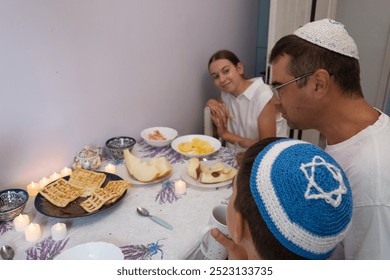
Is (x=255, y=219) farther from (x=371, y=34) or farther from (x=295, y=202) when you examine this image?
(x=371, y=34)

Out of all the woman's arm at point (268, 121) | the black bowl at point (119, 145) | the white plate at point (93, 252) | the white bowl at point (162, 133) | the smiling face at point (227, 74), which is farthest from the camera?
the smiling face at point (227, 74)

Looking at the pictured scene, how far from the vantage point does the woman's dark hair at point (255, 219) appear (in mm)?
610

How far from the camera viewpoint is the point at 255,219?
62cm

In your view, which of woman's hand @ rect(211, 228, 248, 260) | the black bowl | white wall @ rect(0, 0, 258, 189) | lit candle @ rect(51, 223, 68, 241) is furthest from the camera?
the black bowl

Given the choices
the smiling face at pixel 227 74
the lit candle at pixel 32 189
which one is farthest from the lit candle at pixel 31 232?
the smiling face at pixel 227 74

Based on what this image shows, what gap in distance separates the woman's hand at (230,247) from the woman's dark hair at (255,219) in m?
0.10

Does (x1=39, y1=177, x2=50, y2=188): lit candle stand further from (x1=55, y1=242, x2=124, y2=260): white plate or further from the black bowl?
(x1=55, y1=242, x2=124, y2=260): white plate

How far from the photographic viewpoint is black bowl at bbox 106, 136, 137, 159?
59.4 inches

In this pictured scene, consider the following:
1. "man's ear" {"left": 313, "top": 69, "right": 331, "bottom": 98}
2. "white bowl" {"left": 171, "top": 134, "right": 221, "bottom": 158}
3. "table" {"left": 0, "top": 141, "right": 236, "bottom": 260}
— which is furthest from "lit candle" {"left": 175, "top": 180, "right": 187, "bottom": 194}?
"man's ear" {"left": 313, "top": 69, "right": 331, "bottom": 98}

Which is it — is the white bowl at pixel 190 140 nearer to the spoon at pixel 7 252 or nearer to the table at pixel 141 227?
the table at pixel 141 227

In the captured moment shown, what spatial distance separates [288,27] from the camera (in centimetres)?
231

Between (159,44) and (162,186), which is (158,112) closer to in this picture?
(159,44)

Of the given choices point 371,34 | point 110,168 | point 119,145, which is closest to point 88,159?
point 110,168

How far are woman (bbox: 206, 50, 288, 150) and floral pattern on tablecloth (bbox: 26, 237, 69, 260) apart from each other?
1232 mm
